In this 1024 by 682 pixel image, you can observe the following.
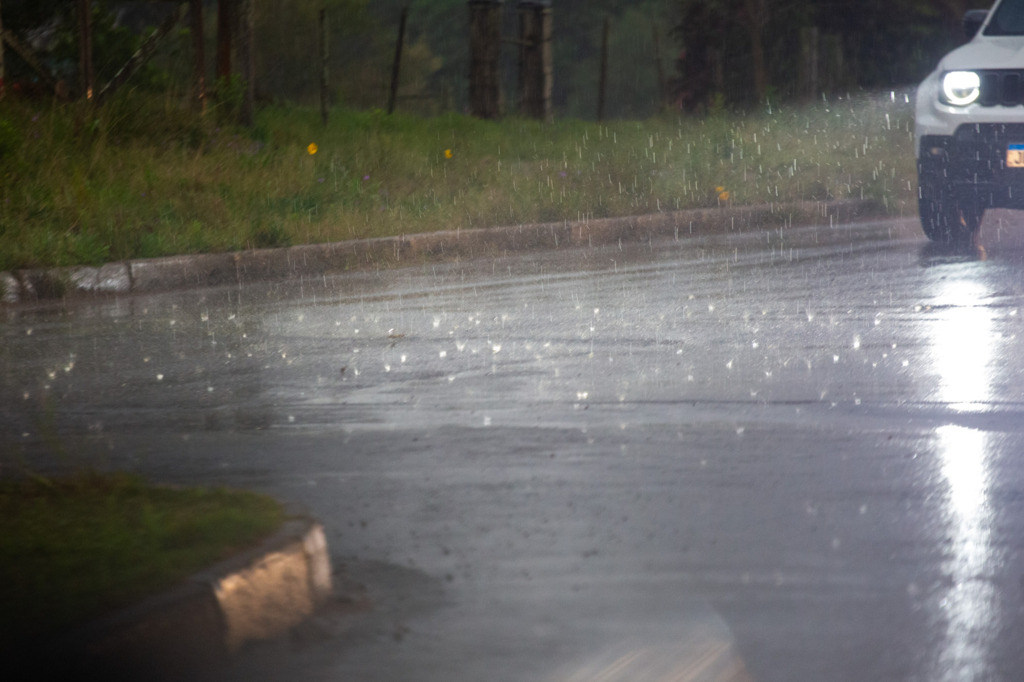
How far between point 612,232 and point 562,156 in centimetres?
347

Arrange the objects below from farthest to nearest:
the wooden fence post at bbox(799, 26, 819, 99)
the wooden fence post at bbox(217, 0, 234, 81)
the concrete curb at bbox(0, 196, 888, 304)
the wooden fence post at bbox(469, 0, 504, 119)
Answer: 1. the wooden fence post at bbox(799, 26, 819, 99)
2. the wooden fence post at bbox(469, 0, 504, 119)
3. the wooden fence post at bbox(217, 0, 234, 81)
4. the concrete curb at bbox(0, 196, 888, 304)

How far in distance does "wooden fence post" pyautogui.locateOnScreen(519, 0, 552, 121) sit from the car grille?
12767 millimetres

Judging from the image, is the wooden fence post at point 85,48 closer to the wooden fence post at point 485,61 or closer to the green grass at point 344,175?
the green grass at point 344,175

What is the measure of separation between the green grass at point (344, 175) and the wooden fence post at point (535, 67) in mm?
3287

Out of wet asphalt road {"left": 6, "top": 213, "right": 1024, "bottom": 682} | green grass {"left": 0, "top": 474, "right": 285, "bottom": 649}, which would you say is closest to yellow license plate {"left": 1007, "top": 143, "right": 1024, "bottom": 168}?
wet asphalt road {"left": 6, "top": 213, "right": 1024, "bottom": 682}

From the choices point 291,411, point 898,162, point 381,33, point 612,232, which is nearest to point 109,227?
point 612,232

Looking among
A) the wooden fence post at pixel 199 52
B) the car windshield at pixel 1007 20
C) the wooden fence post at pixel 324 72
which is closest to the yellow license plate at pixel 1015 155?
the car windshield at pixel 1007 20

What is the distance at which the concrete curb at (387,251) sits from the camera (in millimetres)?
10172

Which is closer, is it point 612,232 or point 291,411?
point 291,411

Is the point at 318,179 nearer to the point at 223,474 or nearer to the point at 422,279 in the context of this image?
the point at 422,279

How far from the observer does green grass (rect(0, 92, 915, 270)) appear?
11.4m

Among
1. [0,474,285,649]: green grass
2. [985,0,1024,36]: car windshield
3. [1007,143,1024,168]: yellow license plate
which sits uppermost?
[985,0,1024,36]: car windshield

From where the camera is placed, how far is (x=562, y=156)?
1684 cm

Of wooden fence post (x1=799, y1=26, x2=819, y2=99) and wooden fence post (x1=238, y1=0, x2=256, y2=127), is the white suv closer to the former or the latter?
wooden fence post (x1=238, y1=0, x2=256, y2=127)
